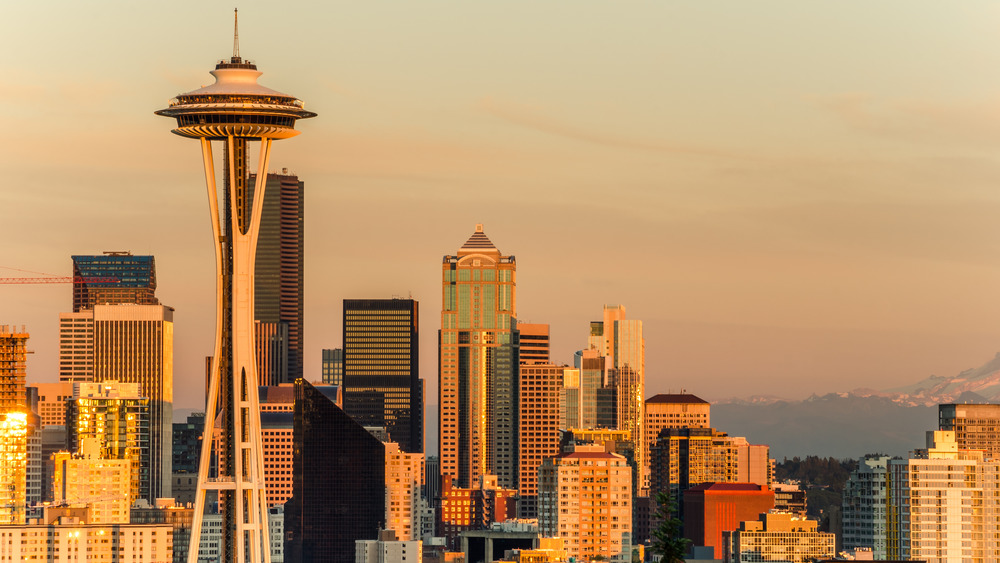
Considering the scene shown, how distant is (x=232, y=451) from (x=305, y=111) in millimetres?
27521

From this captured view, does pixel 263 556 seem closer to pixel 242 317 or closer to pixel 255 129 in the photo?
pixel 242 317

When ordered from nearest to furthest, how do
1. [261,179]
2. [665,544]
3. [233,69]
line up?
[665,544] → [261,179] → [233,69]

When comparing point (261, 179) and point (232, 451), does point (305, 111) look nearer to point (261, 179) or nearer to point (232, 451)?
point (261, 179)

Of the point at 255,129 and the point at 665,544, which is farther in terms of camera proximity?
the point at 255,129

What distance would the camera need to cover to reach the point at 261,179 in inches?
6220

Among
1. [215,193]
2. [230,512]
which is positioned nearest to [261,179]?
[215,193]

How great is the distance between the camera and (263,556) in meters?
174

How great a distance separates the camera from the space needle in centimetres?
16100

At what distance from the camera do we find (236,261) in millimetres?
161000

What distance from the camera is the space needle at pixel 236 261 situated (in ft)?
528

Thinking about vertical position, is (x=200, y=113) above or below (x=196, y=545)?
above

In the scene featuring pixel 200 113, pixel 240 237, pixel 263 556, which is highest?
pixel 200 113

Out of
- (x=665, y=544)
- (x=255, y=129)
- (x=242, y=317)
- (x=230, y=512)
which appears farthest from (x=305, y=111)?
(x=665, y=544)

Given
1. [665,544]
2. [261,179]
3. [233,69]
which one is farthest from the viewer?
[233,69]
